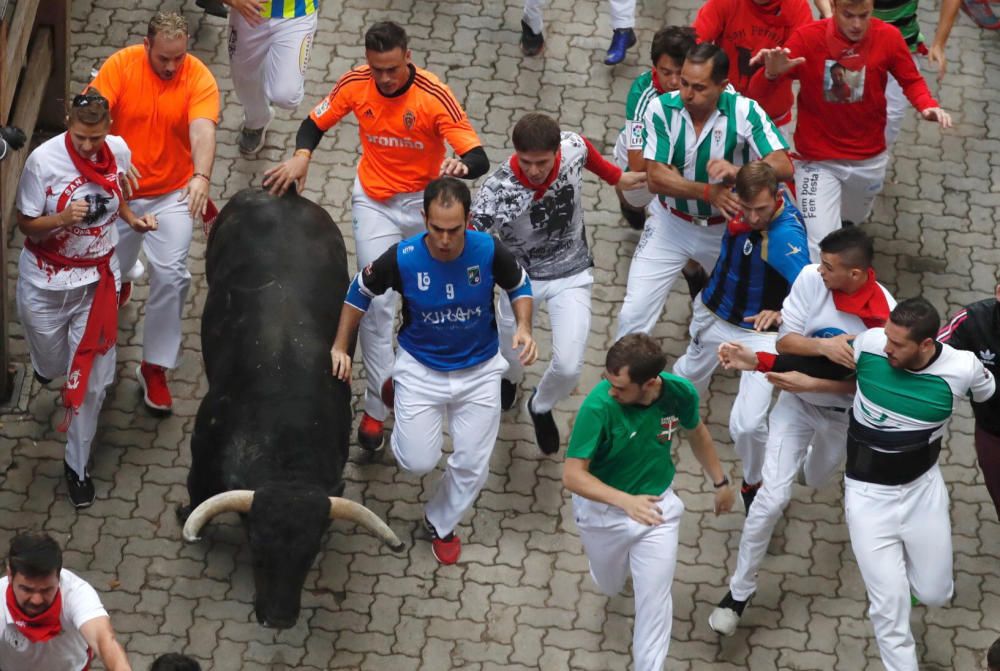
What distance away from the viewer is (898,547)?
8.37m

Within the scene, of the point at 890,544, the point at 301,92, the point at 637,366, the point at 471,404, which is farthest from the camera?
the point at 301,92

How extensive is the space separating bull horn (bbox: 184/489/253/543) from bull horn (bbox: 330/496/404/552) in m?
0.44

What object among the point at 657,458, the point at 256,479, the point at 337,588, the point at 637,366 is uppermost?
the point at 637,366

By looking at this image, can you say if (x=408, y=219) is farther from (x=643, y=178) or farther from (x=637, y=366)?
(x=637, y=366)

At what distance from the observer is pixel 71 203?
8.80 meters

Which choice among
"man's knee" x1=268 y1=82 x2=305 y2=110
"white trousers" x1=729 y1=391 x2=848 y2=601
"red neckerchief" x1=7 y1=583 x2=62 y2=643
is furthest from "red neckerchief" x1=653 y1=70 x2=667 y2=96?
"red neckerchief" x1=7 y1=583 x2=62 y2=643

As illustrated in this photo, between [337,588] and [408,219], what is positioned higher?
[408,219]

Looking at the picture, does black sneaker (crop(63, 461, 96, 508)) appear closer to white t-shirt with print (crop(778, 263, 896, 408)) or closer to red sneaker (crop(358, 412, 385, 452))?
red sneaker (crop(358, 412, 385, 452))

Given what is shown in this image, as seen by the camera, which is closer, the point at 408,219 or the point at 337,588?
the point at 337,588

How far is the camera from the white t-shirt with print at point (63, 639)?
7172 mm

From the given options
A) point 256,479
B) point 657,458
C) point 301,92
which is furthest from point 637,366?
Answer: point 301,92

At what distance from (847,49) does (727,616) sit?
3697mm

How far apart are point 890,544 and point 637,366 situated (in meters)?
1.78

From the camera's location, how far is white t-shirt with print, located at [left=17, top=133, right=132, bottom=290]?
28.9 ft
